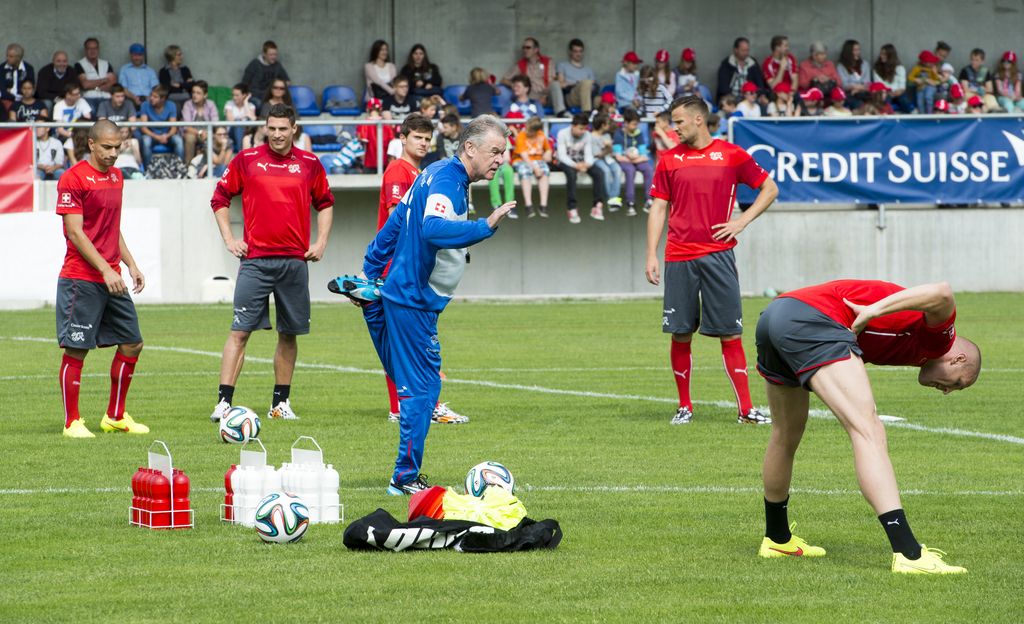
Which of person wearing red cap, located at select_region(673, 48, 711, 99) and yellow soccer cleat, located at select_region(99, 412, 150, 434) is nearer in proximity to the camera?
yellow soccer cleat, located at select_region(99, 412, 150, 434)

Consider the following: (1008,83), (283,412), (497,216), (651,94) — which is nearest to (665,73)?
(651,94)

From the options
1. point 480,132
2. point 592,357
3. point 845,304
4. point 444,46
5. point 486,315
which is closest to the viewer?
point 845,304

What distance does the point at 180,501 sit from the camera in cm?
743

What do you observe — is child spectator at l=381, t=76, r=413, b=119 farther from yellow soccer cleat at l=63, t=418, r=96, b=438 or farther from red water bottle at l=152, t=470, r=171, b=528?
red water bottle at l=152, t=470, r=171, b=528

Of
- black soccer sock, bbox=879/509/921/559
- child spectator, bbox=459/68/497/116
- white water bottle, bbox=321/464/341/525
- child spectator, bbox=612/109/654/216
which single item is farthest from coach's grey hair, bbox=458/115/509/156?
child spectator, bbox=459/68/497/116

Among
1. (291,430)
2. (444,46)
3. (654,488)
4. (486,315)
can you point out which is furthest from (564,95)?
(654,488)

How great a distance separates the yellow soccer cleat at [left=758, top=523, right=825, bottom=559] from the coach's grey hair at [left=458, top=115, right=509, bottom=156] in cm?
258

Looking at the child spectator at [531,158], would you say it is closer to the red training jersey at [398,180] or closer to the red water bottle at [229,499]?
the red training jersey at [398,180]

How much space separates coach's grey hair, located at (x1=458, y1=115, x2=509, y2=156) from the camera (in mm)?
8117

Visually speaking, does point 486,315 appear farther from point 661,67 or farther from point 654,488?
point 654,488

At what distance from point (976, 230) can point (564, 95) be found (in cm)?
810

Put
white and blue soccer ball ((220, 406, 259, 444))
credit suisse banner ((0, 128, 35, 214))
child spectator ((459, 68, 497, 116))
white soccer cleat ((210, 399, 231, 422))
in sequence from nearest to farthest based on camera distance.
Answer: white and blue soccer ball ((220, 406, 259, 444))
white soccer cleat ((210, 399, 231, 422))
credit suisse banner ((0, 128, 35, 214))
child spectator ((459, 68, 497, 116))

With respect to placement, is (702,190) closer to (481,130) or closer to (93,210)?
(481,130)

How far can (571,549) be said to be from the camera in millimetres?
6977
